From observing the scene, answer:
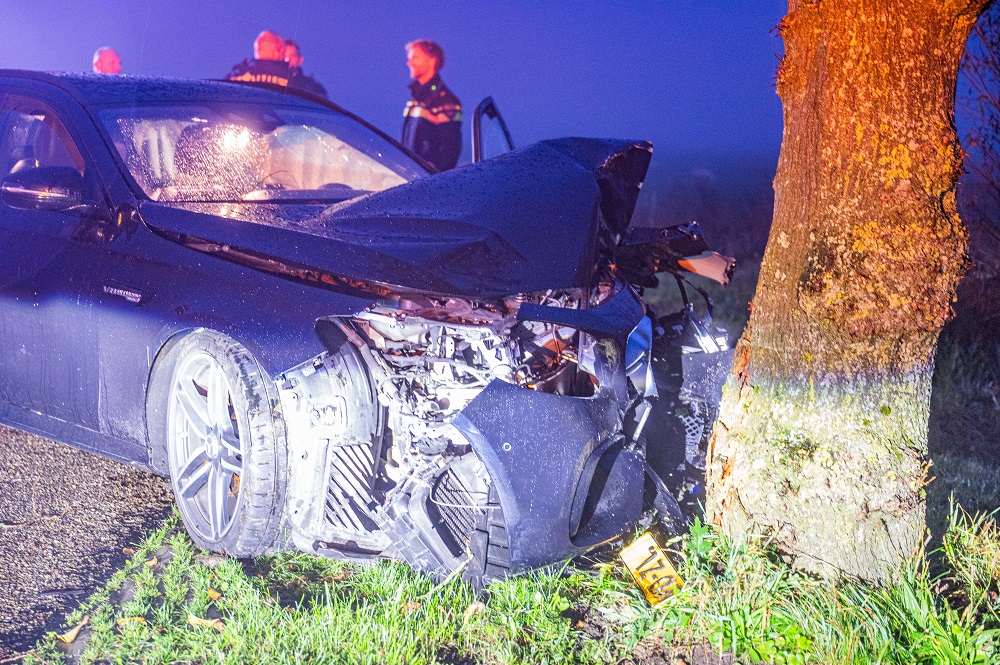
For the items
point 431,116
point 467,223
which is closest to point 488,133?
point 467,223

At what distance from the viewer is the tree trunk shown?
2.38 meters

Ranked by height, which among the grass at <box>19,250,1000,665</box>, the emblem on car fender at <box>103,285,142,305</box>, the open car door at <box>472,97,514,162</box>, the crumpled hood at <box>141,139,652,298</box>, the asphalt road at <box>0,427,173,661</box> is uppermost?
the open car door at <box>472,97,514,162</box>

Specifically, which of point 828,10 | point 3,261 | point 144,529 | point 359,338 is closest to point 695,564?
point 359,338

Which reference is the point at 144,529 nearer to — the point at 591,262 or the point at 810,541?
the point at 591,262

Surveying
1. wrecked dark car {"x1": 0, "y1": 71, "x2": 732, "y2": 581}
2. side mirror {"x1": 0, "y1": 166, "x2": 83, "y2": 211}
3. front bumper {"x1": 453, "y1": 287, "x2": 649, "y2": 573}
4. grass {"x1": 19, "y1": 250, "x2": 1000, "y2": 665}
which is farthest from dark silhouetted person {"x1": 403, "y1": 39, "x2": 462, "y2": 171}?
grass {"x1": 19, "y1": 250, "x2": 1000, "y2": 665}

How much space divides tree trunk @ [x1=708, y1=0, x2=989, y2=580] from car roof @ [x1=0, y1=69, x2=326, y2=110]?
2.82 metres

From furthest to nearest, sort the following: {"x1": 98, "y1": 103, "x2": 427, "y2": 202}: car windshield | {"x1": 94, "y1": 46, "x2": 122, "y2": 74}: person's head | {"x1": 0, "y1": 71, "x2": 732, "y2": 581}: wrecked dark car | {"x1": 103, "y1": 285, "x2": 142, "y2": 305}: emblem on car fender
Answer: {"x1": 94, "y1": 46, "x2": 122, "y2": 74}: person's head < {"x1": 98, "y1": 103, "x2": 427, "y2": 202}: car windshield < {"x1": 103, "y1": 285, "x2": 142, "y2": 305}: emblem on car fender < {"x1": 0, "y1": 71, "x2": 732, "y2": 581}: wrecked dark car

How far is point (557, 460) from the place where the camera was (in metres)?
2.50

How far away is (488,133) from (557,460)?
2.72 m

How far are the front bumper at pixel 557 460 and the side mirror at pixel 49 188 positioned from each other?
2.00m

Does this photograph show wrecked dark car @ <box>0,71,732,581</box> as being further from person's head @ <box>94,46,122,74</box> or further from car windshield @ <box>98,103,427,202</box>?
person's head @ <box>94,46,122,74</box>

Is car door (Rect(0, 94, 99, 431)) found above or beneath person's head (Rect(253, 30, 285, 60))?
beneath

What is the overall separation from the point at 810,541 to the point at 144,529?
2.38 metres

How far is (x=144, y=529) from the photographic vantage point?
10.4 ft
